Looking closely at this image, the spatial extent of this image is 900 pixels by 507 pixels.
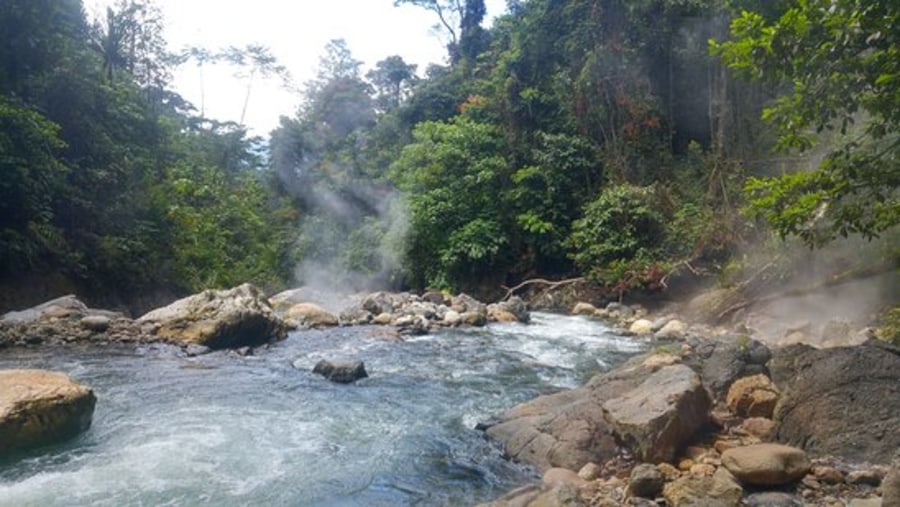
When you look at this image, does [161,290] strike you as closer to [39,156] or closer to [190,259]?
[190,259]

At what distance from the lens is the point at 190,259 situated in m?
19.8

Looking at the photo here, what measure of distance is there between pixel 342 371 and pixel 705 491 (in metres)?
5.38

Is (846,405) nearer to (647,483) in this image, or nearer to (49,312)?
(647,483)

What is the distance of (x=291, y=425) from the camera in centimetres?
633

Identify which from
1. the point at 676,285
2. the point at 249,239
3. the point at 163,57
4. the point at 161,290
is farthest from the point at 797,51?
the point at 163,57

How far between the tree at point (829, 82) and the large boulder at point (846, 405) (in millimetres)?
1241

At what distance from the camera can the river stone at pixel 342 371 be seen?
8.27 m

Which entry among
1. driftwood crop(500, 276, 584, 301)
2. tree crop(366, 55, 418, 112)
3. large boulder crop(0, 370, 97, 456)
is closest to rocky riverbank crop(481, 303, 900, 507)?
large boulder crop(0, 370, 97, 456)

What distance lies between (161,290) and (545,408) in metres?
15.2

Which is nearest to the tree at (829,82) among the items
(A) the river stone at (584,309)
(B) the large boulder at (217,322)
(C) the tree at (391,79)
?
(B) the large boulder at (217,322)

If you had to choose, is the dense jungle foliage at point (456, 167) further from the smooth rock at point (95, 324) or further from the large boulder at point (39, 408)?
the large boulder at point (39, 408)

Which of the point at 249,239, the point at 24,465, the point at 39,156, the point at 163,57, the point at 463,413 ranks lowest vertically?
the point at 463,413

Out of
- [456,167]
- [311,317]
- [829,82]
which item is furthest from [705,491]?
[456,167]

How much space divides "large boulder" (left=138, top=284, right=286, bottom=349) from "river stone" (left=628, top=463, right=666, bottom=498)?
27.7ft
